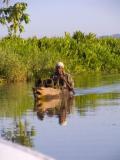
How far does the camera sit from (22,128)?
1504cm

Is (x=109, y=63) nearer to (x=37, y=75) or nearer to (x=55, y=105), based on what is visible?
(x=37, y=75)

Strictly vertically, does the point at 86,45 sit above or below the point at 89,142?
above

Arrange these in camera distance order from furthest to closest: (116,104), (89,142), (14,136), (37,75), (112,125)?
(37,75) → (116,104) → (112,125) → (14,136) → (89,142)

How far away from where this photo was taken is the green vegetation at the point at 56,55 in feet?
133

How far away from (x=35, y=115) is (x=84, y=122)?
3.13 m

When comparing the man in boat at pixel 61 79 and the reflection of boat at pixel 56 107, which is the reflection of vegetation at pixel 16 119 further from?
the man in boat at pixel 61 79

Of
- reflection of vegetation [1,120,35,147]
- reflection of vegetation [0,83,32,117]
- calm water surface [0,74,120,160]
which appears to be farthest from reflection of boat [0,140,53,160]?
reflection of vegetation [0,83,32,117]

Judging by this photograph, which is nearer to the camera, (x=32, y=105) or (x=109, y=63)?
(x=32, y=105)

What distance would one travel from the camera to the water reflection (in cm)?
1826

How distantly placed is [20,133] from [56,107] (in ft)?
24.6

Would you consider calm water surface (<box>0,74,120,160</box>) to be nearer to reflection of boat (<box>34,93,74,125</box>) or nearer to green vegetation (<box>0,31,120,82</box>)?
reflection of boat (<box>34,93,74,125</box>)

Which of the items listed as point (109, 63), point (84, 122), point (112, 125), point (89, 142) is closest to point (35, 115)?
point (84, 122)

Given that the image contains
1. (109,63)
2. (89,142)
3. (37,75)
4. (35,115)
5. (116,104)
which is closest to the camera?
(89,142)

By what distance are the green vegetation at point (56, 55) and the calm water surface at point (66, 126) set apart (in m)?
14.8
